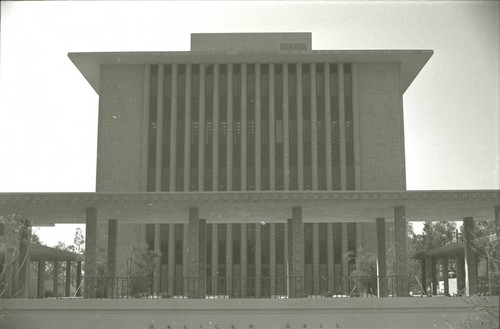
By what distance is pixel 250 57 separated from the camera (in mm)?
53281

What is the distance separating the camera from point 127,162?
53.1m

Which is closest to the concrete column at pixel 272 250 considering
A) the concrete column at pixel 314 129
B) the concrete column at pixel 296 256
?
the concrete column at pixel 314 129

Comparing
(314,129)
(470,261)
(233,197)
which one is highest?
(314,129)

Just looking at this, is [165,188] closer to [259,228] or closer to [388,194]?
[259,228]

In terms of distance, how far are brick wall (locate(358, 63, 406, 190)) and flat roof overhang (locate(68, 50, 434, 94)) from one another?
122cm

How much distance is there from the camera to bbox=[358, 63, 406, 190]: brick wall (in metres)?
52.0

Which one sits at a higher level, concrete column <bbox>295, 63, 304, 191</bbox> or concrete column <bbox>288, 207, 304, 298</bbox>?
concrete column <bbox>295, 63, 304, 191</bbox>

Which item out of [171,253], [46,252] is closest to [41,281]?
[46,252]

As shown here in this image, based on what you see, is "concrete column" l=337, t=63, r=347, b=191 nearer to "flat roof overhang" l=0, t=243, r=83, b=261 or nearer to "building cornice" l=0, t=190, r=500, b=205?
"flat roof overhang" l=0, t=243, r=83, b=261

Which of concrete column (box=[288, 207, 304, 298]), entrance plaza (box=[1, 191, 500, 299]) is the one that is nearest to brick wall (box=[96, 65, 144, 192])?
entrance plaza (box=[1, 191, 500, 299])

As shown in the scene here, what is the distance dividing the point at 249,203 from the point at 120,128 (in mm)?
29266

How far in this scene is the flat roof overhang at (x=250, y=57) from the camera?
51.8 metres

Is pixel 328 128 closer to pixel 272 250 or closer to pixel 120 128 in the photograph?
pixel 272 250

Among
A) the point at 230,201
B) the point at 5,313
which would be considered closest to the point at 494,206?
the point at 230,201
